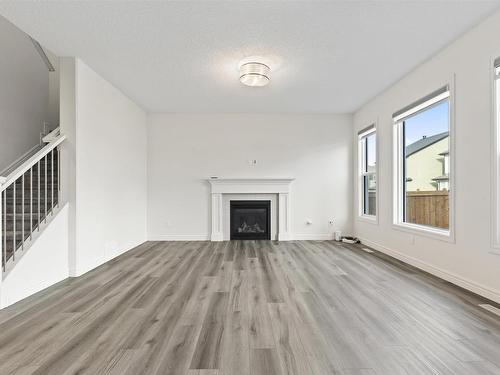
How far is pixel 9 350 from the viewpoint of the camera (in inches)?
64.0

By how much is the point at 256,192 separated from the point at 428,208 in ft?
9.73

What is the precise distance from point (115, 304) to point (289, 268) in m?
2.01

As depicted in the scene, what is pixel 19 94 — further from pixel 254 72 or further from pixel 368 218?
pixel 368 218

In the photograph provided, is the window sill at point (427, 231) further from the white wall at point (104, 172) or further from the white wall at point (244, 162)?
the white wall at point (104, 172)

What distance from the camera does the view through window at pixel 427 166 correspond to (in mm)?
3121

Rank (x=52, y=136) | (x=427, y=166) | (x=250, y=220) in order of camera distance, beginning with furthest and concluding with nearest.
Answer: (x=250, y=220), (x=427, y=166), (x=52, y=136)

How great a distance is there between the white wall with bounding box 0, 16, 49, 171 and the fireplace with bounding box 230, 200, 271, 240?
370 centimetres

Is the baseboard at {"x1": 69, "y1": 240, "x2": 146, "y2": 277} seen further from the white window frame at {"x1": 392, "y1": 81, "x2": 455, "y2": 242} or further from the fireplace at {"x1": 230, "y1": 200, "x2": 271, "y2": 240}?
the white window frame at {"x1": 392, "y1": 81, "x2": 455, "y2": 242}

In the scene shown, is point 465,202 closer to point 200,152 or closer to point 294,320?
point 294,320

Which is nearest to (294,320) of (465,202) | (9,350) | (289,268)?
(289,268)

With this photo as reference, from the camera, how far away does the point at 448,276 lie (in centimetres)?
286

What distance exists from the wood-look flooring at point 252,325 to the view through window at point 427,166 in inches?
33.0

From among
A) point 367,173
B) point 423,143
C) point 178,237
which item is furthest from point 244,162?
point 423,143

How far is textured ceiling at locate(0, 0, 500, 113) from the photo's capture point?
2297mm
